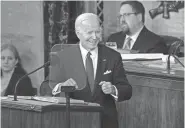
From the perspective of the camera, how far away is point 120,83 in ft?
15.3

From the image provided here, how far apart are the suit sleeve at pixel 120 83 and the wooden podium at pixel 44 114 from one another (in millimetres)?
387

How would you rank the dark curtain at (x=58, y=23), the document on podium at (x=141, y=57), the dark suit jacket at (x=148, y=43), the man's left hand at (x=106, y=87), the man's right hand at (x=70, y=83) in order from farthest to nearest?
the dark curtain at (x=58, y=23)
the dark suit jacket at (x=148, y=43)
the document on podium at (x=141, y=57)
the man's left hand at (x=106, y=87)
the man's right hand at (x=70, y=83)

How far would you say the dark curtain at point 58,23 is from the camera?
8.27 m

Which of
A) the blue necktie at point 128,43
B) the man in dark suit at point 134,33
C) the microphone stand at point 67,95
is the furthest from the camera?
the blue necktie at point 128,43

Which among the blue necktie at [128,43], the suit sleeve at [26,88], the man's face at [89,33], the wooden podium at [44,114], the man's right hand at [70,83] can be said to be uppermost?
the man's face at [89,33]

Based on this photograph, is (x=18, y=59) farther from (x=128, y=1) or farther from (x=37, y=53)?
(x=128, y=1)

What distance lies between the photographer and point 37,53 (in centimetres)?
815

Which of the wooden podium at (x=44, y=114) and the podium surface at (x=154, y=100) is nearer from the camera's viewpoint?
the wooden podium at (x=44, y=114)

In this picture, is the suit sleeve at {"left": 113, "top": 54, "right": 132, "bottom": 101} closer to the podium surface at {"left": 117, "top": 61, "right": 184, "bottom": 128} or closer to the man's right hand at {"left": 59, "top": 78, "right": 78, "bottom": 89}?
the man's right hand at {"left": 59, "top": 78, "right": 78, "bottom": 89}

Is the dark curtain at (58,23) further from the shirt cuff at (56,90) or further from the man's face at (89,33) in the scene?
the shirt cuff at (56,90)

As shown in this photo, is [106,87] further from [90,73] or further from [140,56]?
[140,56]

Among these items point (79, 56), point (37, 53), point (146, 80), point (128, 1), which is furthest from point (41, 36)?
point (79, 56)

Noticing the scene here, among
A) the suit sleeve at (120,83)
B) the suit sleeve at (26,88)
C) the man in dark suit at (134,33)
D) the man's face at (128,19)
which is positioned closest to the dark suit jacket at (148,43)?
the man in dark suit at (134,33)

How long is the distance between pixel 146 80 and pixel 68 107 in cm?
204
